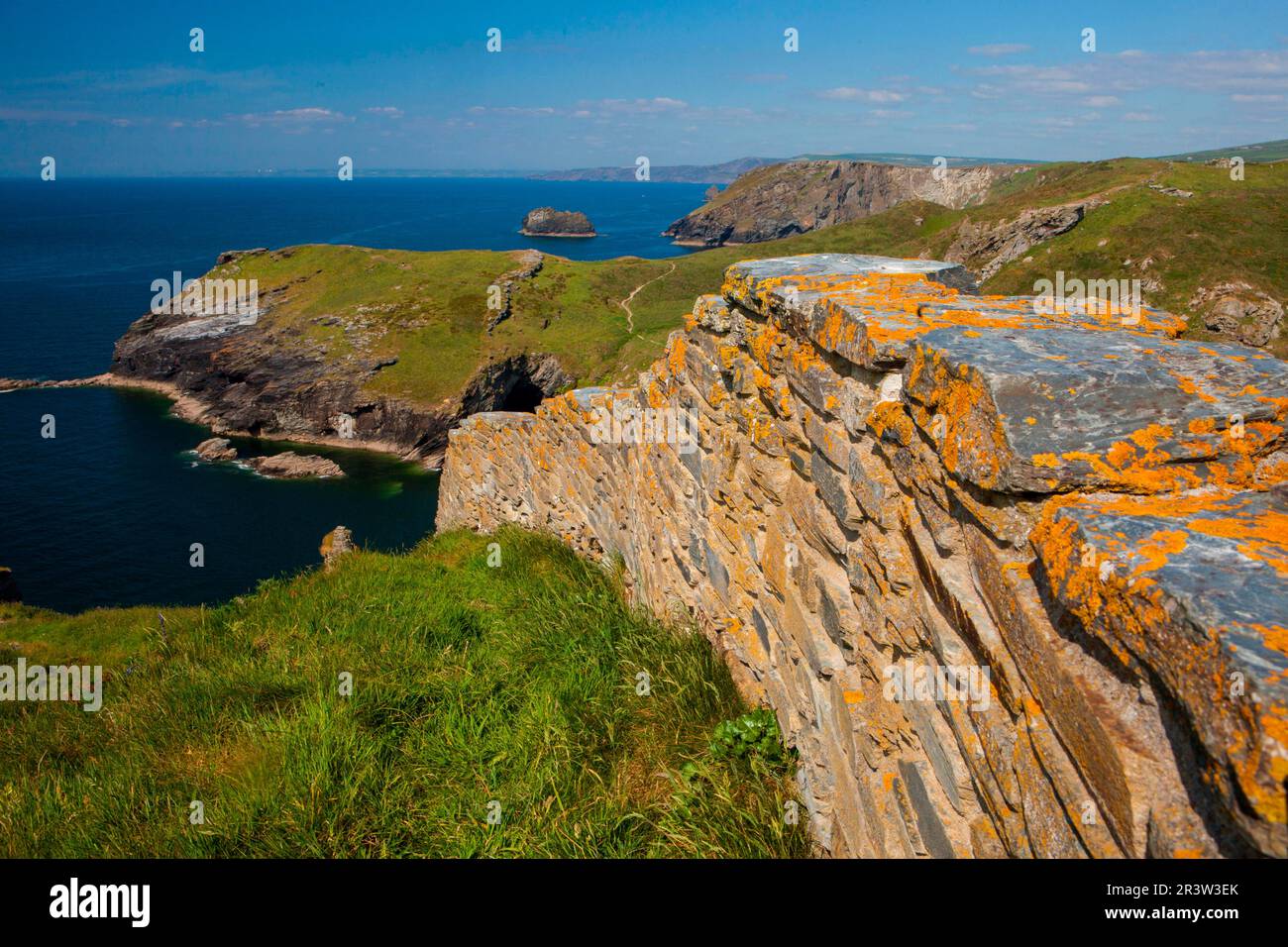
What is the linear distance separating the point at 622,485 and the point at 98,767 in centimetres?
561

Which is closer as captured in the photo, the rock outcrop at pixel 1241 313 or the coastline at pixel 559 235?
the rock outcrop at pixel 1241 313

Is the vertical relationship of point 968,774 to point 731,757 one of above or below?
above

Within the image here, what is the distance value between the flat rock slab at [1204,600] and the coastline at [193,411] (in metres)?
53.9

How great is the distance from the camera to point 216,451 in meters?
53.7

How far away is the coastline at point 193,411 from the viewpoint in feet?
185

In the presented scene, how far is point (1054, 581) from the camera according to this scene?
7.80ft

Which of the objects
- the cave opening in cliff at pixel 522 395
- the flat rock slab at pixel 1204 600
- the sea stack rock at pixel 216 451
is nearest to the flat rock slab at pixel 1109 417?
the flat rock slab at pixel 1204 600

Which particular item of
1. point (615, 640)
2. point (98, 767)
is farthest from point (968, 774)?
point (98, 767)

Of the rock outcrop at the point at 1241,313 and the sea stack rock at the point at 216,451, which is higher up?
the rock outcrop at the point at 1241,313

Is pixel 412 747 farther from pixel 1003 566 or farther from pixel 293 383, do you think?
pixel 293 383

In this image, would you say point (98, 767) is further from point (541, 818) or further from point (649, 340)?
point (649, 340)

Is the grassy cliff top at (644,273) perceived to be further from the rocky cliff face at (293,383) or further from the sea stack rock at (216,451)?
the sea stack rock at (216,451)

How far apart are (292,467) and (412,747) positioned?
5088 centimetres

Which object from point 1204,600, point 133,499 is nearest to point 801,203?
point 133,499
